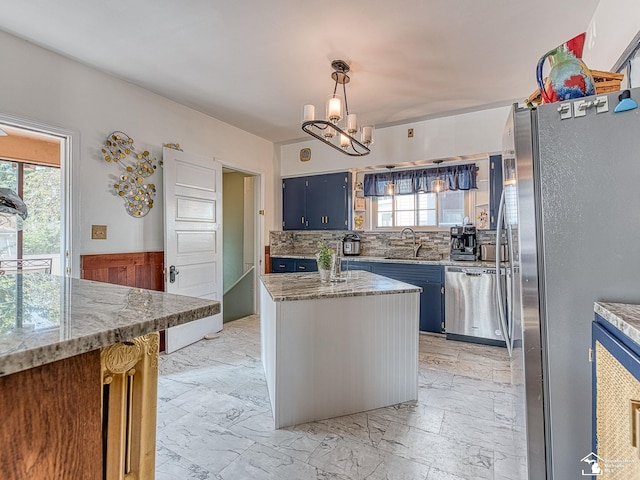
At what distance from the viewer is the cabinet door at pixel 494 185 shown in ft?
11.7

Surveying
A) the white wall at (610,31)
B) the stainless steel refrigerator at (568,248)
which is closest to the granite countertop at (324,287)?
the stainless steel refrigerator at (568,248)

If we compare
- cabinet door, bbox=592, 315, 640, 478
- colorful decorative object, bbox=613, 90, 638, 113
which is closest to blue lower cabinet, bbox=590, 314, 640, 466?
cabinet door, bbox=592, 315, 640, 478

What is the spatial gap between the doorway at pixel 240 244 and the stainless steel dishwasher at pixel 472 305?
2.68 m

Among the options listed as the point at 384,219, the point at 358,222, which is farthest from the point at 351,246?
the point at 384,219

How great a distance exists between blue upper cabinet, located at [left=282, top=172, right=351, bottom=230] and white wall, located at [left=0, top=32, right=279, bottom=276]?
153 centimetres

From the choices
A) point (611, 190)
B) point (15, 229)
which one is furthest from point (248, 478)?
point (15, 229)

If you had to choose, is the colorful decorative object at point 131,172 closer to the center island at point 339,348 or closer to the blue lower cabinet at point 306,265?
the center island at point 339,348

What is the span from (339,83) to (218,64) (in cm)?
107

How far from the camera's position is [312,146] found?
4785 mm

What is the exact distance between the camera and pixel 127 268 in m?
3.03

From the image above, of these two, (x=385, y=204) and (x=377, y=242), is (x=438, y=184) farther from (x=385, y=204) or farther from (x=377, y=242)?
(x=377, y=242)

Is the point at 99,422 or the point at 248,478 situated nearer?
the point at 99,422

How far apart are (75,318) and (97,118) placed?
277 centimetres

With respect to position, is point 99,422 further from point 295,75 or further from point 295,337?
point 295,75
